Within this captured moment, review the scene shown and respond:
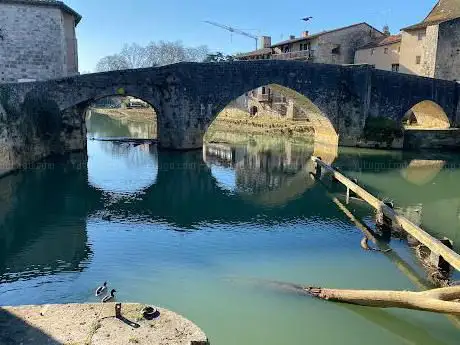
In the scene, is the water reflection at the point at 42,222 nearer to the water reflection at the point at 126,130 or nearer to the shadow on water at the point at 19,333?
the shadow on water at the point at 19,333

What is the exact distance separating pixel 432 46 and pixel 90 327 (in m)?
30.6

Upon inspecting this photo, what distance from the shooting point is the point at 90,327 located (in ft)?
14.0

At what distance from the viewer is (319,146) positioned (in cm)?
2748

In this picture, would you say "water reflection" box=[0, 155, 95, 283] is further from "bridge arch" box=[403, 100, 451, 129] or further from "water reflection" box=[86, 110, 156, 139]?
"bridge arch" box=[403, 100, 451, 129]

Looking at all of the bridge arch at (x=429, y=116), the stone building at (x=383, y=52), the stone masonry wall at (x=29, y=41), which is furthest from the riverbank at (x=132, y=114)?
the bridge arch at (x=429, y=116)

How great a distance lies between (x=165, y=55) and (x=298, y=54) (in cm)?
4515

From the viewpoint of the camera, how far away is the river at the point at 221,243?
6723 millimetres

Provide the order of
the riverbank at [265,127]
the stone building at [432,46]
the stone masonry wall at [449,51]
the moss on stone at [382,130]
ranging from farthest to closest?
the riverbank at [265,127]
the stone building at [432,46]
the stone masonry wall at [449,51]
the moss on stone at [382,130]

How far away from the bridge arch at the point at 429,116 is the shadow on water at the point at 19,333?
26.9 m

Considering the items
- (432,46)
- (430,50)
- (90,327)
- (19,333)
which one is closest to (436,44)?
(432,46)

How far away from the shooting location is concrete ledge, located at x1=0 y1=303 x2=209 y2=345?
404cm

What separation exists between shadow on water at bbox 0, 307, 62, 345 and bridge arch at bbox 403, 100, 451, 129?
1060 inches

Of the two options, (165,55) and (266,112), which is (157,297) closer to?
(266,112)

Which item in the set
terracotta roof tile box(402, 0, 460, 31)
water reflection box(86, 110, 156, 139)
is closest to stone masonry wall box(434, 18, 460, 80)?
terracotta roof tile box(402, 0, 460, 31)
